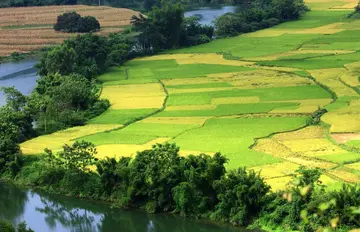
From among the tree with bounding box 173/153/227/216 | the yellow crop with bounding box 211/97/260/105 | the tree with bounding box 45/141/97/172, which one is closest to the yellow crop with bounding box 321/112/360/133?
the yellow crop with bounding box 211/97/260/105

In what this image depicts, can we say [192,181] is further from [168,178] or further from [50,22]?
[50,22]

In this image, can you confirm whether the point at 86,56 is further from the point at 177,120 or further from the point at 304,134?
the point at 304,134

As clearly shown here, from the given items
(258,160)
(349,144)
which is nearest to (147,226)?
(258,160)

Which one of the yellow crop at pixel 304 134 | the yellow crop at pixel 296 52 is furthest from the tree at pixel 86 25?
the yellow crop at pixel 304 134

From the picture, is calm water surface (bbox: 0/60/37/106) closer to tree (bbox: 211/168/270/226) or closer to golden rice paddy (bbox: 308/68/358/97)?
golden rice paddy (bbox: 308/68/358/97)

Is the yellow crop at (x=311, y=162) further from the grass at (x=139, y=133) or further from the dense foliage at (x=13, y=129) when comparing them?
the dense foliage at (x=13, y=129)

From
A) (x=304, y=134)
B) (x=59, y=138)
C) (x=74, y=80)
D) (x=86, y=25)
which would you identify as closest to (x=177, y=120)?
(x=59, y=138)
